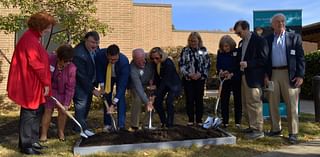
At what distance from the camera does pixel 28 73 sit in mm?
6105

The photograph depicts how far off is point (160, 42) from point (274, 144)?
15.8m

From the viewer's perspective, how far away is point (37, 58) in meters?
6.10

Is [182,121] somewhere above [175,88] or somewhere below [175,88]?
below

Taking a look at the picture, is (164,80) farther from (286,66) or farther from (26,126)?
(26,126)

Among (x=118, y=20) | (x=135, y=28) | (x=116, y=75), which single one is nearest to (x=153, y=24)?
(x=135, y=28)

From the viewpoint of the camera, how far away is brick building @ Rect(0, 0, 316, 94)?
46.5ft

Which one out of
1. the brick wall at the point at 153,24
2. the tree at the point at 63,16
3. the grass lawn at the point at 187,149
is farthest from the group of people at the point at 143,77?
the brick wall at the point at 153,24

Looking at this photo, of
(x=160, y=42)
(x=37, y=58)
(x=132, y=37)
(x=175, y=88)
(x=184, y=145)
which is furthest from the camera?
(x=160, y=42)

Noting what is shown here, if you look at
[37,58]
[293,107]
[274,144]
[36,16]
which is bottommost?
[274,144]

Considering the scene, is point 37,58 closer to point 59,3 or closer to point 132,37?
point 59,3

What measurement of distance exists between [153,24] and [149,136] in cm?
1571

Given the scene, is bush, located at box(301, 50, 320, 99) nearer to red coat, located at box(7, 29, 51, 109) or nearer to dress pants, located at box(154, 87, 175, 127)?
dress pants, located at box(154, 87, 175, 127)

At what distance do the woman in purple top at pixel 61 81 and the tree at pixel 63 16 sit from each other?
94.2 inches

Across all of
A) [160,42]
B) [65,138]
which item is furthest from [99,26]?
[160,42]
